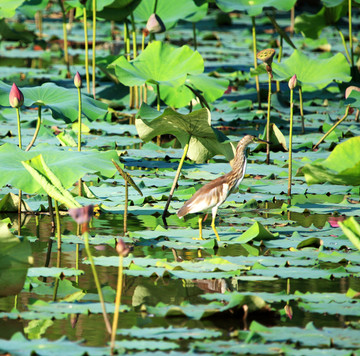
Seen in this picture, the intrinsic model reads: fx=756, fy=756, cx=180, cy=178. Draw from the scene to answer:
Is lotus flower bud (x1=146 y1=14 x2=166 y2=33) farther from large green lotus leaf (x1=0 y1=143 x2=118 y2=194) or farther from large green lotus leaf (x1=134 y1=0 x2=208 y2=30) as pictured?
large green lotus leaf (x1=0 y1=143 x2=118 y2=194)

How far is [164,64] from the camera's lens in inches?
243

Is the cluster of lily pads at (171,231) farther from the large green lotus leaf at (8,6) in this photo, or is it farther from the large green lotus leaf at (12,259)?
the large green lotus leaf at (8,6)

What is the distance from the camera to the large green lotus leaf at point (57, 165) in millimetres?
3766

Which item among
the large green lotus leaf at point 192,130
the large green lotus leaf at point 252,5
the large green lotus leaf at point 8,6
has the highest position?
the large green lotus leaf at point 252,5

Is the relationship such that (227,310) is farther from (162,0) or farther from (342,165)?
(162,0)

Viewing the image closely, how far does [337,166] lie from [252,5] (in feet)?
16.5

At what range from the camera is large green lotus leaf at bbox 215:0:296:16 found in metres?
7.93

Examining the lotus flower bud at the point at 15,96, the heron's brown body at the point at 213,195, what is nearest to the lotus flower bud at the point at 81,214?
the heron's brown body at the point at 213,195

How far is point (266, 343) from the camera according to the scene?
2.57m

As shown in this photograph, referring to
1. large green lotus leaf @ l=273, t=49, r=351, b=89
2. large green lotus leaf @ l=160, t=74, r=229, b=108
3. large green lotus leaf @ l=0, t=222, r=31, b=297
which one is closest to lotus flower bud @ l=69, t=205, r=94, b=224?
large green lotus leaf @ l=0, t=222, r=31, b=297

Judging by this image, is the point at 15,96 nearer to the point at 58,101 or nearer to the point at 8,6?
the point at 58,101

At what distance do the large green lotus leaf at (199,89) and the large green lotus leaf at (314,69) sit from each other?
605mm

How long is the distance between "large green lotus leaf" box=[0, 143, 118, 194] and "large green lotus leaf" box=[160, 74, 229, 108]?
96.7 inches

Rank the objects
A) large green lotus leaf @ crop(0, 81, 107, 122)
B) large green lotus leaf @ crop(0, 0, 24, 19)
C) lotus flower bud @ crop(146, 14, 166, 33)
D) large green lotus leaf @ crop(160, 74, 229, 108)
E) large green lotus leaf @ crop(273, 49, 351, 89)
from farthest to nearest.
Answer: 1. large green lotus leaf @ crop(0, 0, 24, 19)
2. lotus flower bud @ crop(146, 14, 166, 33)
3. large green lotus leaf @ crop(160, 74, 229, 108)
4. large green lotus leaf @ crop(273, 49, 351, 89)
5. large green lotus leaf @ crop(0, 81, 107, 122)
